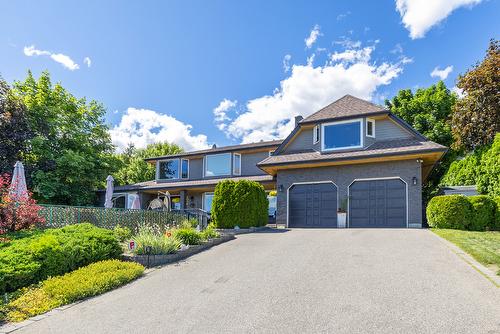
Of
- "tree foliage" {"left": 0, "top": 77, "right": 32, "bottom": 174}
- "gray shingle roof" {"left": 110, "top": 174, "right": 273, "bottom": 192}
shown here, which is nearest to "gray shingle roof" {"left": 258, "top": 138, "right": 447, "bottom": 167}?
"gray shingle roof" {"left": 110, "top": 174, "right": 273, "bottom": 192}

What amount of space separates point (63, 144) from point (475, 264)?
87.4 ft

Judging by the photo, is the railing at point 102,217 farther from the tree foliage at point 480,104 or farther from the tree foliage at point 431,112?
the tree foliage at point 431,112

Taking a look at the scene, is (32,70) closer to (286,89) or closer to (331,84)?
(286,89)

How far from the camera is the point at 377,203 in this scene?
16.7 meters

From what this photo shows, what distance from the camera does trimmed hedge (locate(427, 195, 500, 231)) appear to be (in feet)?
46.2

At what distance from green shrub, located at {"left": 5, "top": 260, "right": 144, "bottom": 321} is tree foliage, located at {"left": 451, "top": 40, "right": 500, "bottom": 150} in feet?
65.5

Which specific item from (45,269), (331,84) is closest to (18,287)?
(45,269)

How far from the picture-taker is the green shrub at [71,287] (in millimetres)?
5961

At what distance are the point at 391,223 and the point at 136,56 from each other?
15218 mm

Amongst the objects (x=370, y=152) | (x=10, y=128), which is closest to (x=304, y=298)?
(x=370, y=152)

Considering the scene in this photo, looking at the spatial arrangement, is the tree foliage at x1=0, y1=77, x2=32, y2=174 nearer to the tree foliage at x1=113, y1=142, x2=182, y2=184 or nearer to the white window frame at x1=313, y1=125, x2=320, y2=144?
the tree foliage at x1=113, y1=142, x2=182, y2=184

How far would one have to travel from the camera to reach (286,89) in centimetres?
2236

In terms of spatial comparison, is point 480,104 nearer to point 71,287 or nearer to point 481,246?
point 481,246

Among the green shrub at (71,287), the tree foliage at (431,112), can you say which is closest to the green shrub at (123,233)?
the green shrub at (71,287)
